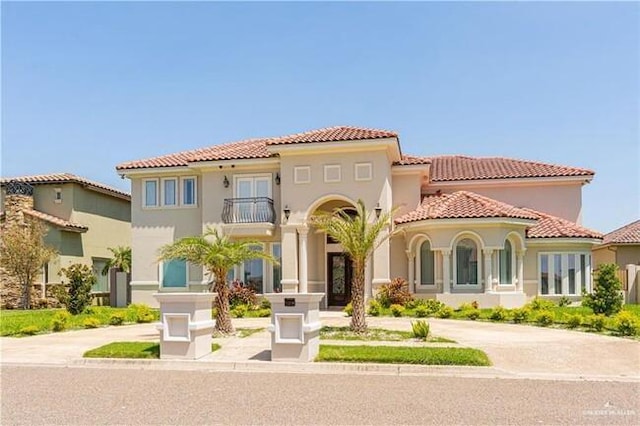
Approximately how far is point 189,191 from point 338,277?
7980 mm

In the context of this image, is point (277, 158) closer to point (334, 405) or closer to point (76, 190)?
point (76, 190)

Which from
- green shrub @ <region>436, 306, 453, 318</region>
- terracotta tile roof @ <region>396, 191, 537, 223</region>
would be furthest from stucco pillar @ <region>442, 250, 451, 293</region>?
green shrub @ <region>436, 306, 453, 318</region>

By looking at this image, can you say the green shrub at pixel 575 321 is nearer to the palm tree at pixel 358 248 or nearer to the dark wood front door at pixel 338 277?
the palm tree at pixel 358 248

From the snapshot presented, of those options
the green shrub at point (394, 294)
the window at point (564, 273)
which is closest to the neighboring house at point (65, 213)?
the green shrub at point (394, 294)

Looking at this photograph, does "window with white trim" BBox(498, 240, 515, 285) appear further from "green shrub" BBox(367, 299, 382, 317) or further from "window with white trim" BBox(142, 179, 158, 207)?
"window with white trim" BBox(142, 179, 158, 207)

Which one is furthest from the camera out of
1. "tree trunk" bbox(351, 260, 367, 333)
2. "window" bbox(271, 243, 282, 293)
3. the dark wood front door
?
the dark wood front door

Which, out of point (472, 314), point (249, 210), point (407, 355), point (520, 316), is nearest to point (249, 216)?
point (249, 210)

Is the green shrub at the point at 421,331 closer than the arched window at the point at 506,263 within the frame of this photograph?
Yes

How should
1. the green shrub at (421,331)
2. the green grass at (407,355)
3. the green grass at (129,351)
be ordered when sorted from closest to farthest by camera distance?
the green grass at (407,355) → the green grass at (129,351) → the green shrub at (421,331)

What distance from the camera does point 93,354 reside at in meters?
13.4

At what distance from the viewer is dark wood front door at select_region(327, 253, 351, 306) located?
2739 cm

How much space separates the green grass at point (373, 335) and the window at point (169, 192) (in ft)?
47.9

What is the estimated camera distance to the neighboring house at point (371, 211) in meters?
24.2

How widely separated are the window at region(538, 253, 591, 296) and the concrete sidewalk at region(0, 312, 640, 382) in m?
9.13
